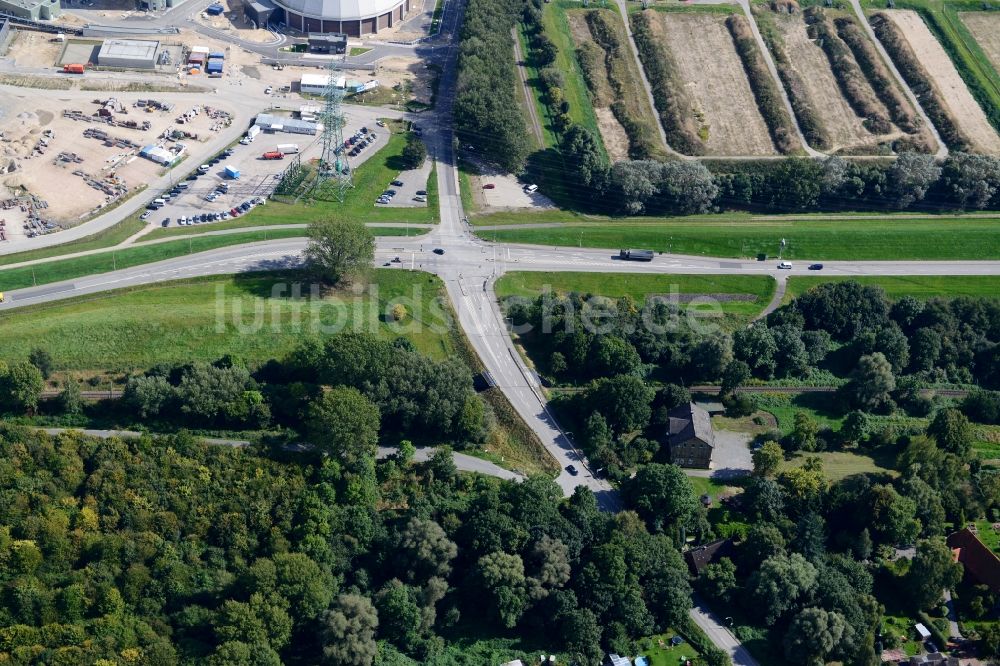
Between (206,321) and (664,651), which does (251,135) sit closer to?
(206,321)

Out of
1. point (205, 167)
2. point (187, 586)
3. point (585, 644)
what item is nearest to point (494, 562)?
point (585, 644)

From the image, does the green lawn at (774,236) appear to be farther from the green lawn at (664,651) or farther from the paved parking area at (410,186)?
the green lawn at (664,651)

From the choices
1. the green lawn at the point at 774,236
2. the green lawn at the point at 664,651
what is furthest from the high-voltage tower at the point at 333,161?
the green lawn at the point at 664,651

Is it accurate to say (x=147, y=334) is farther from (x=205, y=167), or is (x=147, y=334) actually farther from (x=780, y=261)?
(x=780, y=261)

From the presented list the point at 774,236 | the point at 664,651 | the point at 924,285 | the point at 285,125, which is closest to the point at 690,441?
the point at 664,651

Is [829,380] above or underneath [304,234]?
underneath

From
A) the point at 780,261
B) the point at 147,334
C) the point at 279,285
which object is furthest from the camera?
the point at 780,261

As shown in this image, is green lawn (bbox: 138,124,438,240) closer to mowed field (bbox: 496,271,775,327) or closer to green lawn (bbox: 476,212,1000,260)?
green lawn (bbox: 476,212,1000,260)

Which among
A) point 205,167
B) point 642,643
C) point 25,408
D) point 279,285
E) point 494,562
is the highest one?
point 205,167
